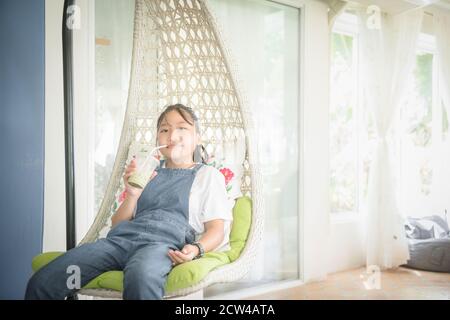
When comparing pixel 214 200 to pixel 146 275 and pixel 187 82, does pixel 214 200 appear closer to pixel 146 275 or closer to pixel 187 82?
pixel 146 275

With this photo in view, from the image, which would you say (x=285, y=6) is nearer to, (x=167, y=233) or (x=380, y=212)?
(x=380, y=212)

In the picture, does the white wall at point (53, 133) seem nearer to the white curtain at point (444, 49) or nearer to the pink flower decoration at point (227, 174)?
the pink flower decoration at point (227, 174)

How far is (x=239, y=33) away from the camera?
207 cm

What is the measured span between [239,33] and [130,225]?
123 cm

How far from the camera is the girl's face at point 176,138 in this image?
1.38 metres

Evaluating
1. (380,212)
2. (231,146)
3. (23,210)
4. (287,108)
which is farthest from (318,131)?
(23,210)

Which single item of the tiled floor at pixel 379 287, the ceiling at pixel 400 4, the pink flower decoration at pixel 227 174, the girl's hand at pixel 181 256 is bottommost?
Result: the tiled floor at pixel 379 287

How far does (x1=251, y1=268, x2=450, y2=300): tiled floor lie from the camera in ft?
6.50

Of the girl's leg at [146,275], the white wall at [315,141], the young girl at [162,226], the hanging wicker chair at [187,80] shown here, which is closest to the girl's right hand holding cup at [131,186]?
the young girl at [162,226]

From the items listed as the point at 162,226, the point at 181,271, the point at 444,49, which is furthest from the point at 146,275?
the point at 444,49

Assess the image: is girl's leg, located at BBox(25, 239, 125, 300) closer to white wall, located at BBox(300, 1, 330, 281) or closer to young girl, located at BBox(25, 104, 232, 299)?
young girl, located at BBox(25, 104, 232, 299)

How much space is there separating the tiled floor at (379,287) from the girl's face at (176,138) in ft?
3.29

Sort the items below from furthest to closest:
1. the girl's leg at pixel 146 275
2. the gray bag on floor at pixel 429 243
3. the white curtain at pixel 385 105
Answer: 1. the white curtain at pixel 385 105
2. the gray bag on floor at pixel 429 243
3. the girl's leg at pixel 146 275
